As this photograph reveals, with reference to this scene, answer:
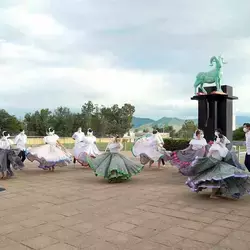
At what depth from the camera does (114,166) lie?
25.5ft

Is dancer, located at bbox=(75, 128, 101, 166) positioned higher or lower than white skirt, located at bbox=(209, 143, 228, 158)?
lower

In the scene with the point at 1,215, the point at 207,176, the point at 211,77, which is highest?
the point at 211,77

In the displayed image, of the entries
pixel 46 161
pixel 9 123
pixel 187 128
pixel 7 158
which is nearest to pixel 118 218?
pixel 7 158

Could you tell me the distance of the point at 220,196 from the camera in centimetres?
607

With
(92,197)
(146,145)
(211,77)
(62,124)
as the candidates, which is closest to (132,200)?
(92,197)

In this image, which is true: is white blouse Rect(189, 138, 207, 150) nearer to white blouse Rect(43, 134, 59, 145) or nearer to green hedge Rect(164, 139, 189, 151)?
white blouse Rect(43, 134, 59, 145)

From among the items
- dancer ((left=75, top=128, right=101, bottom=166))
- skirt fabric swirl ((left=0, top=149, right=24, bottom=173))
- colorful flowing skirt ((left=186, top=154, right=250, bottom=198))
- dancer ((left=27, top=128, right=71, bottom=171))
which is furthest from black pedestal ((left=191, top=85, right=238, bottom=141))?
skirt fabric swirl ((left=0, top=149, right=24, bottom=173))

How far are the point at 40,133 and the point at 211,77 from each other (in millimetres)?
34008

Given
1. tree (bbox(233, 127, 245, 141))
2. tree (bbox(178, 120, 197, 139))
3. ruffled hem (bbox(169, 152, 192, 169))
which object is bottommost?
ruffled hem (bbox(169, 152, 192, 169))

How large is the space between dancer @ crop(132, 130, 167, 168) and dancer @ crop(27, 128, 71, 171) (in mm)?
2436

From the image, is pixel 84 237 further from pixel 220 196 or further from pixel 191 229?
pixel 220 196

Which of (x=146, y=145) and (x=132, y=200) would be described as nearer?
(x=132, y=200)

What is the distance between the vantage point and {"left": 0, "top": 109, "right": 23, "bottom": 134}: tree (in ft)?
135

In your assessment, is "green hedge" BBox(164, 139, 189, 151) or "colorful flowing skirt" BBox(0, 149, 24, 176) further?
"green hedge" BBox(164, 139, 189, 151)
